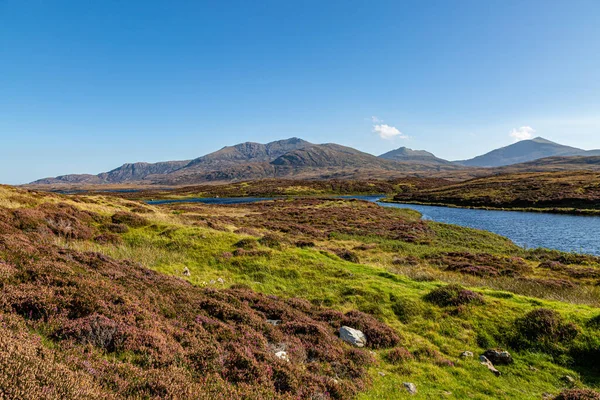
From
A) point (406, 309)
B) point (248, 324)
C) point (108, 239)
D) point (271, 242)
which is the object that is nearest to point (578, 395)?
point (406, 309)

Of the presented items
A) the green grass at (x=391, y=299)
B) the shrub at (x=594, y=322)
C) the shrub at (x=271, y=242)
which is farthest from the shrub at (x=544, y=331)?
the shrub at (x=271, y=242)

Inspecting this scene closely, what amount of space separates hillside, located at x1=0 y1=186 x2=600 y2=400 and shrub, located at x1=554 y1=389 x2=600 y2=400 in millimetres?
808

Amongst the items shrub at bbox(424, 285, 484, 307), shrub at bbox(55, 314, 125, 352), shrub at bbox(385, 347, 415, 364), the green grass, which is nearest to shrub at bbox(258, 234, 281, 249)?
the green grass

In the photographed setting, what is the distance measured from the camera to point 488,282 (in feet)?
74.2

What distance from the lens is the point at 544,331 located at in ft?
41.2

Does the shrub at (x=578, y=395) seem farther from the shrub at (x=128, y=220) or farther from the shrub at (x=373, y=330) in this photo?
the shrub at (x=128, y=220)

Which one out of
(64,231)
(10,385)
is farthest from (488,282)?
(64,231)

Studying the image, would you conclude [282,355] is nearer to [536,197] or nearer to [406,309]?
[406,309]

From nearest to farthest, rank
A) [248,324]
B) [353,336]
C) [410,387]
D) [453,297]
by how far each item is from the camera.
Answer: [410,387], [248,324], [353,336], [453,297]

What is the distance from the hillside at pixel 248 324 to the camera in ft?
20.2

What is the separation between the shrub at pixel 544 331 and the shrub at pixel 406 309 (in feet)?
13.8

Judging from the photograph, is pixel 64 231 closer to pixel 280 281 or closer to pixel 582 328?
pixel 280 281

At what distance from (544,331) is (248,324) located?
12813 mm

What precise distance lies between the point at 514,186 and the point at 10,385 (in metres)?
134
